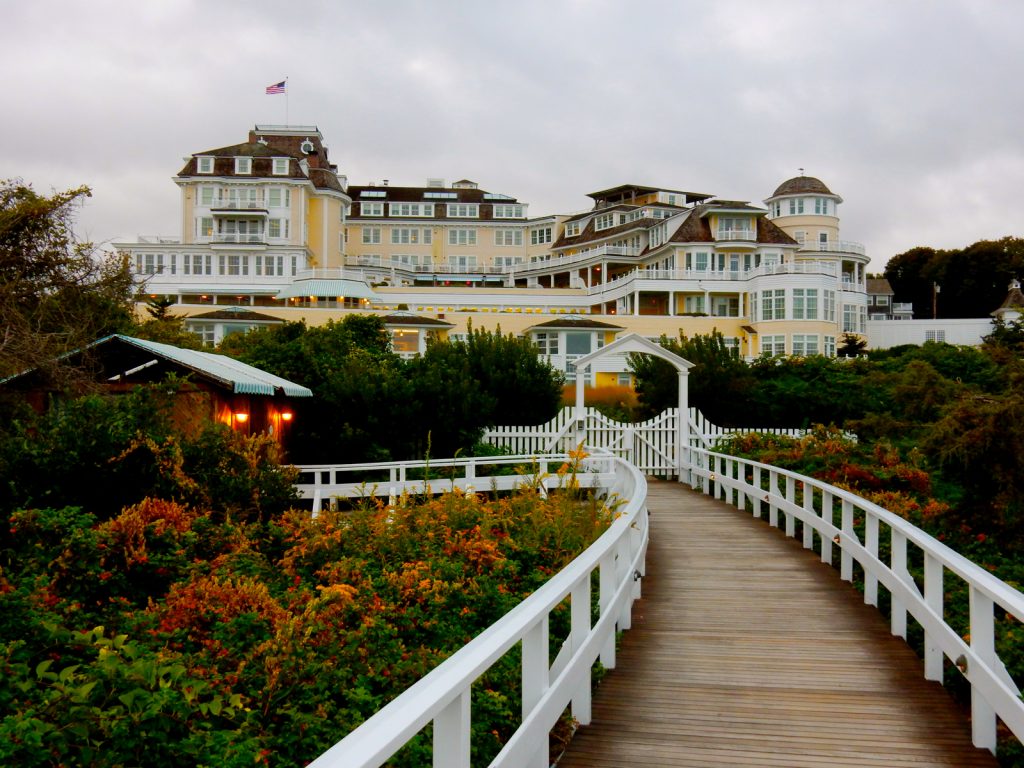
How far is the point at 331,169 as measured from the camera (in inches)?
3366

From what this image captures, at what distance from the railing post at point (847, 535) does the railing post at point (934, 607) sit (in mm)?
3011

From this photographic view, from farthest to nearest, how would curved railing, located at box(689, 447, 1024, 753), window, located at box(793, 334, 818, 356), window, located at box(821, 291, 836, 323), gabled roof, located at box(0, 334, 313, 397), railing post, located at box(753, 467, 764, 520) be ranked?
window, located at box(821, 291, 836, 323) → window, located at box(793, 334, 818, 356) → gabled roof, located at box(0, 334, 313, 397) → railing post, located at box(753, 467, 764, 520) → curved railing, located at box(689, 447, 1024, 753)

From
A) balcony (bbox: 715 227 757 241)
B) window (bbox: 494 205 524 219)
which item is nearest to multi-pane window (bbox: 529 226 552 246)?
window (bbox: 494 205 524 219)

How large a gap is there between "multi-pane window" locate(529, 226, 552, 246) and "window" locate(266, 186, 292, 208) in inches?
1002

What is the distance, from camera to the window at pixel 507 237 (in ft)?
296

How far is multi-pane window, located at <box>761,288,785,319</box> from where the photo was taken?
56906 mm

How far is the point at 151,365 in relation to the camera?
17.8 m

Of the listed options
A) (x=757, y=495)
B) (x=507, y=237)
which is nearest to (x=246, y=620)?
(x=757, y=495)

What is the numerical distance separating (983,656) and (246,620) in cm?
473

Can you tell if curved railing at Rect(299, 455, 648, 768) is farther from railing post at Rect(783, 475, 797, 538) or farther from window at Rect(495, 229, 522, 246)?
window at Rect(495, 229, 522, 246)

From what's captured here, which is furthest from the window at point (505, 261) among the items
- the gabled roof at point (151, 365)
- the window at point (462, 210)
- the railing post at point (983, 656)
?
the railing post at point (983, 656)

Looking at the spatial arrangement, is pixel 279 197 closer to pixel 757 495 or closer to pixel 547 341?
pixel 547 341

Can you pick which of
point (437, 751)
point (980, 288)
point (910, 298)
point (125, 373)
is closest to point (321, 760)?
point (437, 751)

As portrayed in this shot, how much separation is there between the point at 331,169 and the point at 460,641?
272ft
